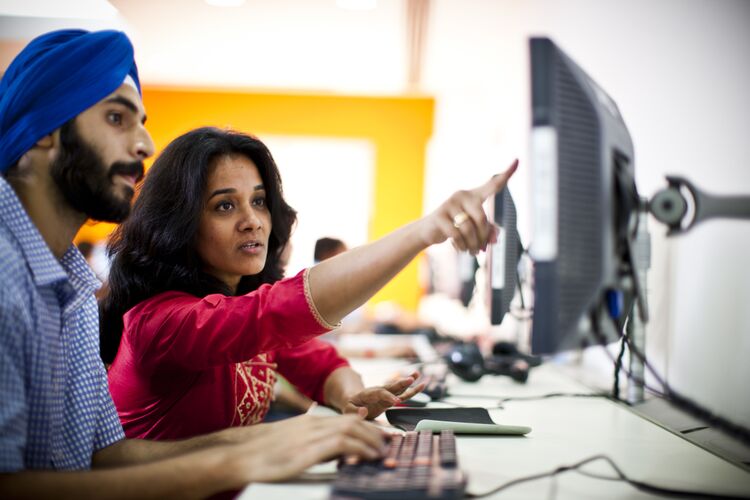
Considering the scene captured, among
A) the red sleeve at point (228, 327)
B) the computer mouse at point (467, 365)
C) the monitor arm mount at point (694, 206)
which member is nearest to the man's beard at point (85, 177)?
the red sleeve at point (228, 327)

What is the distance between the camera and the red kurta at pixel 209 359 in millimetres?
829

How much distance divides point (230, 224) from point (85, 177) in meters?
0.40

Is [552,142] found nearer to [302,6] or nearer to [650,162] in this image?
[650,162]

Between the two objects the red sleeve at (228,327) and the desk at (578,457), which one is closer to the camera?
the desk at (578,457)

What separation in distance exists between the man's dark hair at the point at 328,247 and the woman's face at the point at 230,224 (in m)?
0.73

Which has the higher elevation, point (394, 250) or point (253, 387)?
point (394, 250)

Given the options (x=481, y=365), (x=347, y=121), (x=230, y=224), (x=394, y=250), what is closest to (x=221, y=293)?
(x=230, y=224)

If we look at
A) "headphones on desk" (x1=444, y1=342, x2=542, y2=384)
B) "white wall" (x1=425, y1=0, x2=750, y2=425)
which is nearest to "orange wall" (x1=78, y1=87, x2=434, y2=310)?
"white wall" (x1=425, y1=0, x2=750, y2=425)

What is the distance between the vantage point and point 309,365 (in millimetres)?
1403

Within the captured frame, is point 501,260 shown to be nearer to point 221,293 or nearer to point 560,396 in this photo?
point 560,396

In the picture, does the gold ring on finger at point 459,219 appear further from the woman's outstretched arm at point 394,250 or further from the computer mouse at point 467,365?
Answer: the computer mouse at point 467,365

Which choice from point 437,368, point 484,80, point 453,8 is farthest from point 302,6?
point 437,368

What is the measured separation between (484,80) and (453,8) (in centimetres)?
124

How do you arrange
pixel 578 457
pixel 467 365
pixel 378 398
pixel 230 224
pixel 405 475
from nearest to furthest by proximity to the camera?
pixel 405 475
pixel 578 457
pixel 378 398
pixel 230 224
pixel 467 365
